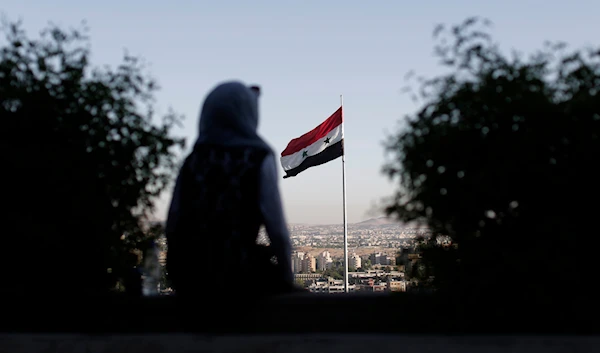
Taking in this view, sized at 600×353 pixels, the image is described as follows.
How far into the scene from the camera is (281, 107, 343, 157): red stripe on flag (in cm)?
1909

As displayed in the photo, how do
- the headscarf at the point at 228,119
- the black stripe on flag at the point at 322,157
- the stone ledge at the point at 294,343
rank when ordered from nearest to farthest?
the stone ledge at the point at 294,343 → the headscarf at the point at 228,119 → the black stripe on flag at the point at 322,157

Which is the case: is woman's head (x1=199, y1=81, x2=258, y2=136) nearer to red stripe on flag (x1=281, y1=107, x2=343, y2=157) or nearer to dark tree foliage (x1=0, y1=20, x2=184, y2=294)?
dark tree foliage (x1=0, y1=20, x2=184, y2=294)

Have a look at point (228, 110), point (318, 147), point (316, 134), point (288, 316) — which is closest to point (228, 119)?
point (228, 110)

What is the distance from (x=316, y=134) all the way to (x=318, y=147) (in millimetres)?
737

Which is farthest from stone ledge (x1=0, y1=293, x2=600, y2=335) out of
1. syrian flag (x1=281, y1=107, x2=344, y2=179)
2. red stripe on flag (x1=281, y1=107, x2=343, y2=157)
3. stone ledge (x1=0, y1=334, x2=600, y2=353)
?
red stripe on flag (x1=281, y1=107, x2=343, y2=157)

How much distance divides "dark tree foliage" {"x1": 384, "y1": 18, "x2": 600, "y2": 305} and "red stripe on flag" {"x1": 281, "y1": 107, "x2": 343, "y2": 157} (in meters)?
16.1

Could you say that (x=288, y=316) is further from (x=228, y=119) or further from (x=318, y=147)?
(x=318, y=147)

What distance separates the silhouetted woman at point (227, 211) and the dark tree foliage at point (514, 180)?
2.16 ft

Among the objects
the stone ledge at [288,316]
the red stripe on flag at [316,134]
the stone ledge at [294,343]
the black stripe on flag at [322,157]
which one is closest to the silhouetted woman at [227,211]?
the stone ledge at [288,316]

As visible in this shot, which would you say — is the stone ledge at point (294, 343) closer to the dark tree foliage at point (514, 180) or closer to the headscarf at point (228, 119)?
the dark tree foliage at point (514, 180)

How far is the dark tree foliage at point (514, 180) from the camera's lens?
260cm

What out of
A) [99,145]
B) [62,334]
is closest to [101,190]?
[99,145]

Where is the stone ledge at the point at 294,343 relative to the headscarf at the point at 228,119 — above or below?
below

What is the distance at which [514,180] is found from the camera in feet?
8.85
